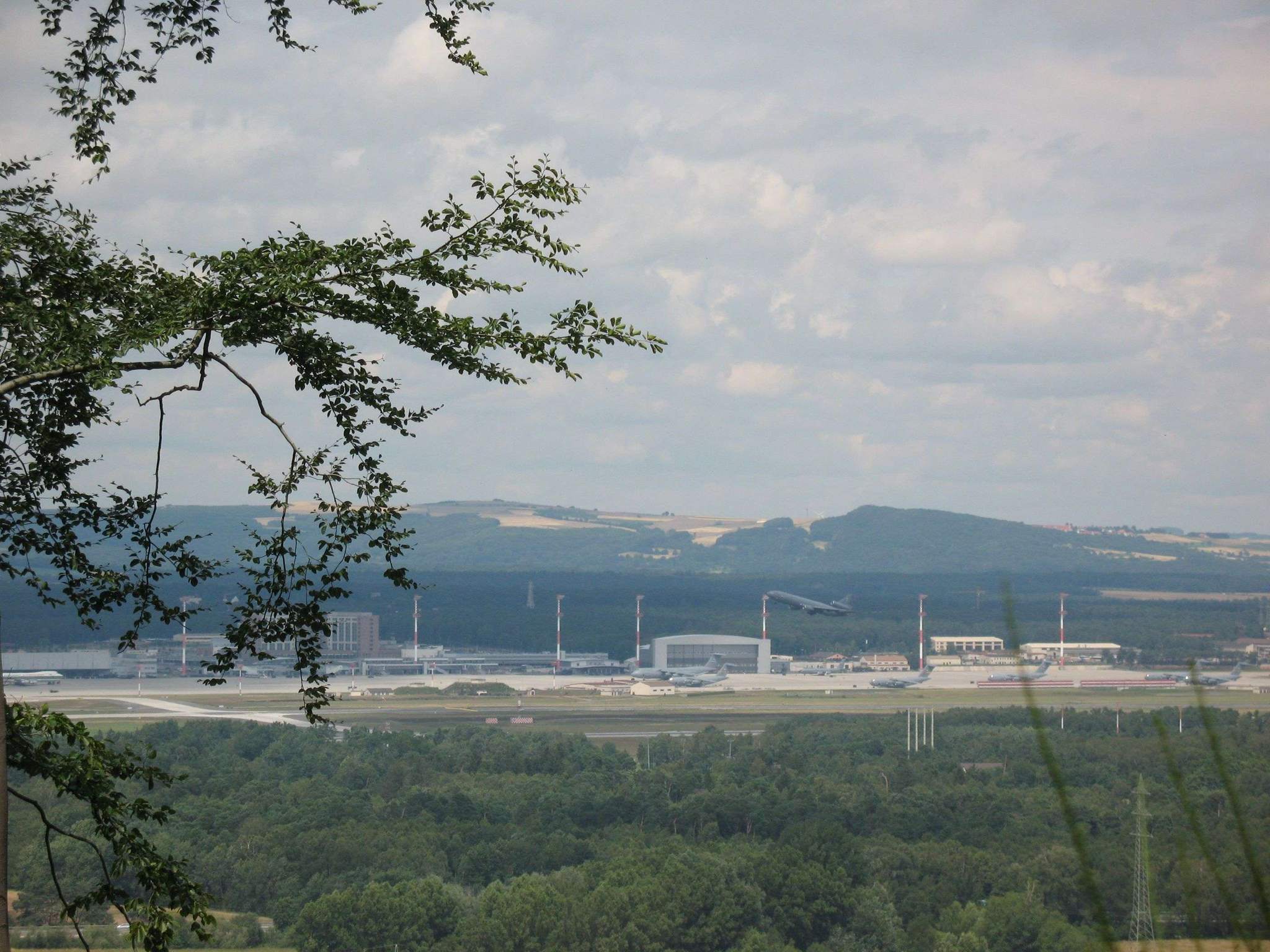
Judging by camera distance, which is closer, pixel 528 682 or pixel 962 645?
pixel 528 682

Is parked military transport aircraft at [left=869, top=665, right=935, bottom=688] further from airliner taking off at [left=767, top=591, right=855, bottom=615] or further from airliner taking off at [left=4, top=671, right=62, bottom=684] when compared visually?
airliner taking off at [left=4, top=671, right=62, bottom=684]

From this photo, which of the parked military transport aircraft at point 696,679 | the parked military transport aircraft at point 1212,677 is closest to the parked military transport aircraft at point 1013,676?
the parked military transport aircraft at point 1212,677

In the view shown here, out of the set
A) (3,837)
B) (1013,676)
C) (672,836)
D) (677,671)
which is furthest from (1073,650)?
(3,837)

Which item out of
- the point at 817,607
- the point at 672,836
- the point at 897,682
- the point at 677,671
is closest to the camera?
the point at 672,836

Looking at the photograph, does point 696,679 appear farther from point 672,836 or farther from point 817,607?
point 672,836

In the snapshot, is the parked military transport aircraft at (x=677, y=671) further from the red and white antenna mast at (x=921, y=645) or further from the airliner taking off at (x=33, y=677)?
the airliner taking off at (x=33, y=677)

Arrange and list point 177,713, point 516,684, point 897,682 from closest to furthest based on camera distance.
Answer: point 177,713
point 897,682
point 516,684

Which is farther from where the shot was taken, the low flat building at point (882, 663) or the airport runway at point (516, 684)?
the low flat building at point (882, 663)

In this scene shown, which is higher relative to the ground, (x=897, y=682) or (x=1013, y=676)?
(x=1013, y=676)

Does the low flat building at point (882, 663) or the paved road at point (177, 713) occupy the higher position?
the low flat building at point (882, 663)
